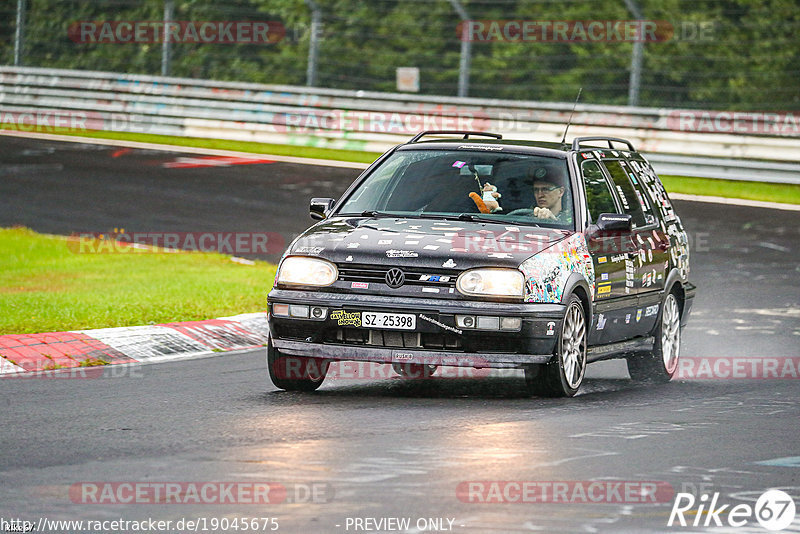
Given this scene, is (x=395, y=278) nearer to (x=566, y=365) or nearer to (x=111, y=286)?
(x=566, y=365)

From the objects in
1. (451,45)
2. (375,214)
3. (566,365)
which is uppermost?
(451,45)

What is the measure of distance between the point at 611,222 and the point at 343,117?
17802 millimetres

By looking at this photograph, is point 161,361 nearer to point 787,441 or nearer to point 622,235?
point 622,235

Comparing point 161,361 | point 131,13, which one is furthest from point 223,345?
point 131,13

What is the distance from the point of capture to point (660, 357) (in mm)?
11180

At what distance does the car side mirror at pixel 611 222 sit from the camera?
399 inches

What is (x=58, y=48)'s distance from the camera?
1436 inches

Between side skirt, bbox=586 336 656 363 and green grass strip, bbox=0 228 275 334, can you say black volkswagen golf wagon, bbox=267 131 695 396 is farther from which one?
green grass strip, bbox=0 228 275 334

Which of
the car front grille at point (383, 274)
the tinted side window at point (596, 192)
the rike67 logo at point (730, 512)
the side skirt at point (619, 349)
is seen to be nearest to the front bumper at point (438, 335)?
the car front grille at point (383, 274)

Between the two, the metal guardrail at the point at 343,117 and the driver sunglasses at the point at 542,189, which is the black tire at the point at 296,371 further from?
the metal guardrail at the point at 343,117

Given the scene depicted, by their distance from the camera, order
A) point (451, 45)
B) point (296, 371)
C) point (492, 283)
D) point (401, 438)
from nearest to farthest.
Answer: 1. point (401, 438)
2. point (492, 283)
3. point (296, 371)
4. point (451, 45)

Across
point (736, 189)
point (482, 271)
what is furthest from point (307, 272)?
point (736, 189)

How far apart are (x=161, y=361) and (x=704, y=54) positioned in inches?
868

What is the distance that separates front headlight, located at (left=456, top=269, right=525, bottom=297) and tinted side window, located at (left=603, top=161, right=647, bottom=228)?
2111mm
